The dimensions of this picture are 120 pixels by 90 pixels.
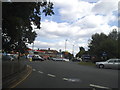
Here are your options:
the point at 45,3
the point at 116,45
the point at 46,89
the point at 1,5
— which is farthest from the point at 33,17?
the point at 116,45

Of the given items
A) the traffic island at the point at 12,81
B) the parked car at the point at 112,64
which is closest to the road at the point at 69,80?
the traffic island at the point at 12,81

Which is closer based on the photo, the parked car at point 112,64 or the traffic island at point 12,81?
the traffic island at point 12,81

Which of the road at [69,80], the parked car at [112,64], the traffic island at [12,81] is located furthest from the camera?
the parked car at [112,64]

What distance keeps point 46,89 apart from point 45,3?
5.40 meters

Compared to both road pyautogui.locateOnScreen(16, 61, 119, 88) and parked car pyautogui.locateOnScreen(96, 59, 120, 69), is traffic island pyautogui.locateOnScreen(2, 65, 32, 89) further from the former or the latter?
parked car pyautogui.locateOnScreen(96, 59, 120, 69)

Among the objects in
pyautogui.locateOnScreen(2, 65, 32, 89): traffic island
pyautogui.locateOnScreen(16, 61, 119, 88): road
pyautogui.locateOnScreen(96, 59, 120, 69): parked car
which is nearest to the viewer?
pyautogui.locateOnScreen(2, 65, 32, 89): traffic island

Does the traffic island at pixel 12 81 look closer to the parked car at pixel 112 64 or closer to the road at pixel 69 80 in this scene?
the road at pixel 69 80

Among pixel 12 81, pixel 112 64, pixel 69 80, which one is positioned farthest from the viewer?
pixel 112 64

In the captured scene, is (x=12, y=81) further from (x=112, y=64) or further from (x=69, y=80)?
(x=112, y=64)

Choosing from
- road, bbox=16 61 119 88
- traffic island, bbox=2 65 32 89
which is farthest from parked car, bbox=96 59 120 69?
traffic island, bbox=2 65 32 89

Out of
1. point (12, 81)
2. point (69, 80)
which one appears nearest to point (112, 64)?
point (69, 80)

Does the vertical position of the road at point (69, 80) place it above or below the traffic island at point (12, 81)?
below

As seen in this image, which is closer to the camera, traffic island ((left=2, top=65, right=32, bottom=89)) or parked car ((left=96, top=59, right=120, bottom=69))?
traffic island ((left=2, top=65, right=32, bottom=89))

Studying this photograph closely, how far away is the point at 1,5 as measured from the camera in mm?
10297
